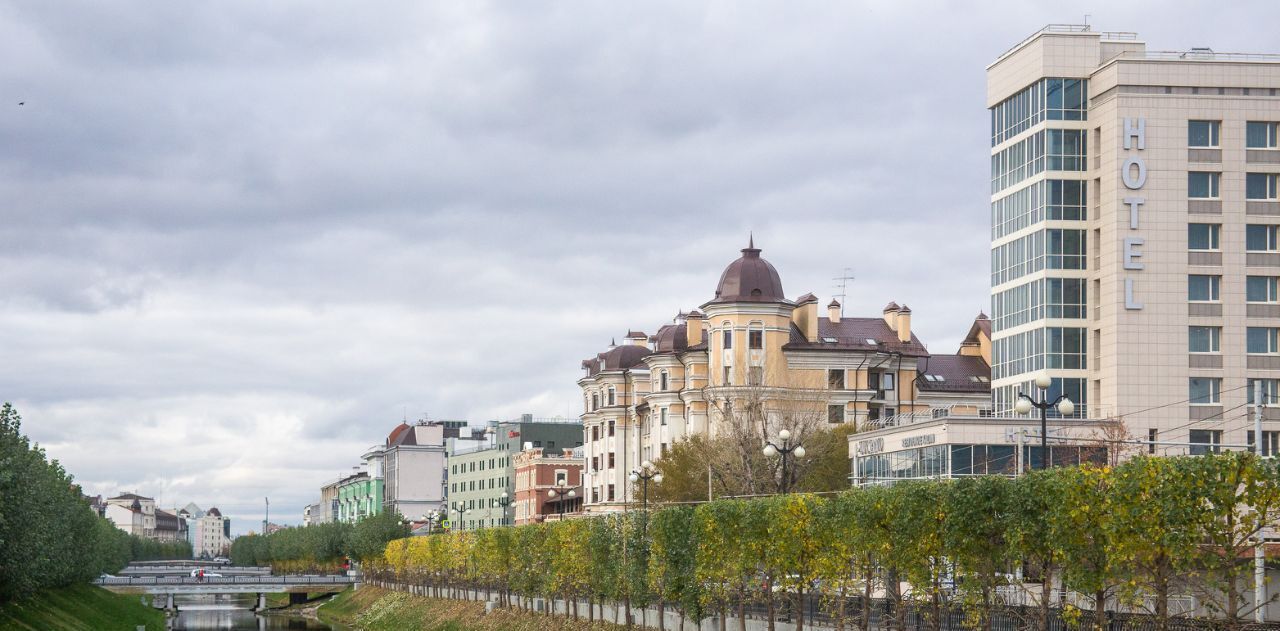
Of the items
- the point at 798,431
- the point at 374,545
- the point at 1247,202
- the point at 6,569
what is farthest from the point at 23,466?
the point at 374,545

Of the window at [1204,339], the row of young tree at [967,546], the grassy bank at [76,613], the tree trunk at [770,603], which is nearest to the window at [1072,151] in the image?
the window at [1204,339]

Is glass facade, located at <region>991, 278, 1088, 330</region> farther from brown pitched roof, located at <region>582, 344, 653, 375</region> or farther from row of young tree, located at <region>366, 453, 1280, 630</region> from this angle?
brown pitched roof, located at <region>582, 344, 653, 375</region>

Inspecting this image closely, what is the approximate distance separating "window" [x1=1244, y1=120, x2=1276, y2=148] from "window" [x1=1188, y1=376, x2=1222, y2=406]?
1107cm

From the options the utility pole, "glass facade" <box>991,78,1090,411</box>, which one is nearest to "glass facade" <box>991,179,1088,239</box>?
"glass facade" <box>991,78,1090,411</box>

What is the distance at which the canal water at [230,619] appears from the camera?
11438 cm

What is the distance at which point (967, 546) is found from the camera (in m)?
32.2

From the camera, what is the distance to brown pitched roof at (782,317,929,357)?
306 feet

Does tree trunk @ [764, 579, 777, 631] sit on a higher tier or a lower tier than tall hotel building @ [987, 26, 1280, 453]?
lower

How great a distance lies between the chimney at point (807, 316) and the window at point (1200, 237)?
92.5 ft

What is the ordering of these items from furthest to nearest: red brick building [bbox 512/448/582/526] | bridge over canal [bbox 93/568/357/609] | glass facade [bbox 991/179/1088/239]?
red brick building [bbox 512/448/582/526] → bridge over canal [bbox 93/568/357/609] → glass facade [bbox 991/179/1088/239]

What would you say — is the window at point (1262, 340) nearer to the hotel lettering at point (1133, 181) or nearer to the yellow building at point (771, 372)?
the hotel lettering at point (1133, 181)

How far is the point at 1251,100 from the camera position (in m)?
69.4

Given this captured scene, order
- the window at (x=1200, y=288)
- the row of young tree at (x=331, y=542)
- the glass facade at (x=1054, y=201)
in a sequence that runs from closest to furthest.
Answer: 1. the window at (x=1200, y=288)
2. the glass facade at (x=1054, y=201)
3. the row of young tree at (x=331, y=542)

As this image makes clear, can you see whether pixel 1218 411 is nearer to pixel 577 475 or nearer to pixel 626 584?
pixel 626 584
